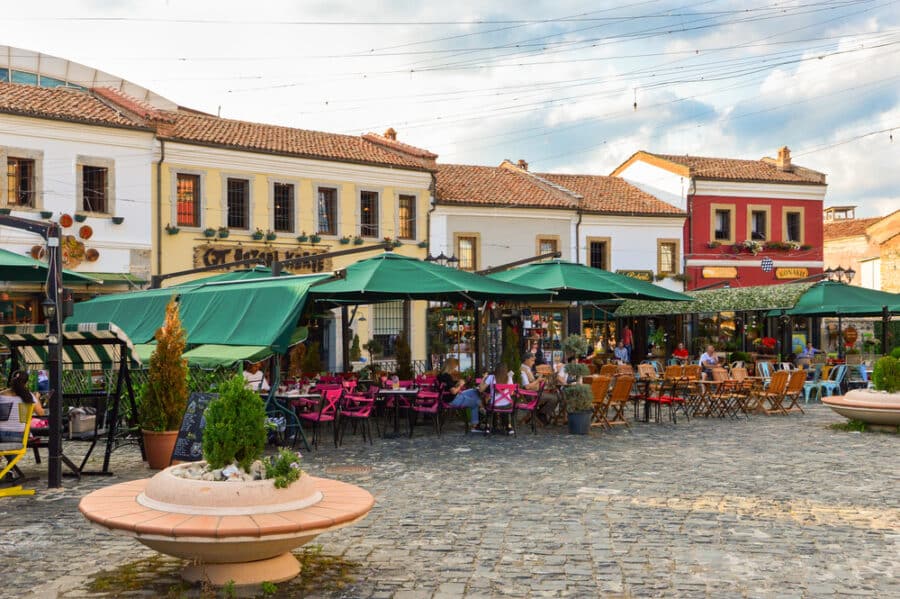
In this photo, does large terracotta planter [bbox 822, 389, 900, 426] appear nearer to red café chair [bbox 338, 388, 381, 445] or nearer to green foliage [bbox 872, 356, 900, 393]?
green foliage [bbox 872, 356, 900, 393]

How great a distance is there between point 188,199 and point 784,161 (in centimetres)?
2356

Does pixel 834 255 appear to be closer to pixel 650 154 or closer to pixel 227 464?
pixel 650 154

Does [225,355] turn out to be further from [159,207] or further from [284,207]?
[284,207]

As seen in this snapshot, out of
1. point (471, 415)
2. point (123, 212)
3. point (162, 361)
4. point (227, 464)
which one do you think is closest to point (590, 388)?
point (471, 415)

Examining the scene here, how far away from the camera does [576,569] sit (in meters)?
5.91

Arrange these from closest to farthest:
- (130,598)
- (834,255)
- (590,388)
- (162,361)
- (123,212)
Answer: (130,598), (162,361), (590,388), (123,212), (834,255)

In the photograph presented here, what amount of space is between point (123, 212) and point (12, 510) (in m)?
16.0

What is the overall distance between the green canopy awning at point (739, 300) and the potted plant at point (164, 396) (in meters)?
14.3

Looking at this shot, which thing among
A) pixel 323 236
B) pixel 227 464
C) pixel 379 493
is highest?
pixel 323 236

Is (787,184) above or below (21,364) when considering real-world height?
above

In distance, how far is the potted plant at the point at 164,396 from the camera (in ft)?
32.9

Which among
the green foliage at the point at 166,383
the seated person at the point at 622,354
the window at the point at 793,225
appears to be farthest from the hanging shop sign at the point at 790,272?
the green foliage at the point at 166,383

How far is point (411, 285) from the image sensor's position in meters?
12.4

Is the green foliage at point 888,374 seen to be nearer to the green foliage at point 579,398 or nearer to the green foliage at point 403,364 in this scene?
the green foliage at point 579,398
